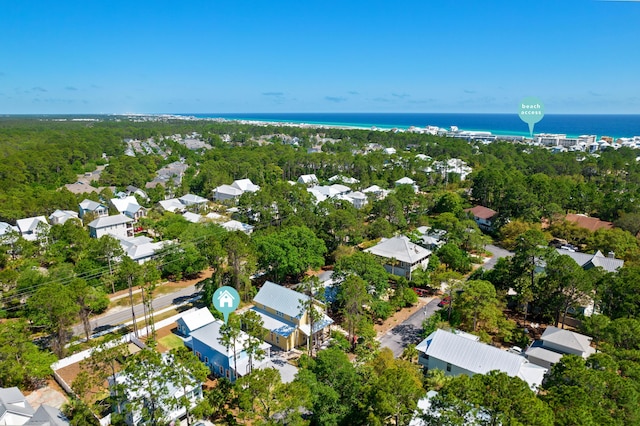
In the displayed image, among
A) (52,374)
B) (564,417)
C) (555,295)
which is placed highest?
(564,417)

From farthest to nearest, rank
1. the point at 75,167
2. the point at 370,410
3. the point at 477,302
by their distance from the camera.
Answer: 1. the point at 75,167
2. the point at 477,302
3. the point at 370,410

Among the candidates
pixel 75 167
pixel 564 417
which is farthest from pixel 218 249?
pixel 75 167

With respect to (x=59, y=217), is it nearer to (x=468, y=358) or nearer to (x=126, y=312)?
(x=126, y=312)

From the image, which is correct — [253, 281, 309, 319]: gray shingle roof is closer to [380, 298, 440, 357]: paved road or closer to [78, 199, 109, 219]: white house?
[380, 298, 440, 357]: paved road

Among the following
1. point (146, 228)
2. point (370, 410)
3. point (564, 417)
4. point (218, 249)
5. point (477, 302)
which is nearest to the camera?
point (564, 417)

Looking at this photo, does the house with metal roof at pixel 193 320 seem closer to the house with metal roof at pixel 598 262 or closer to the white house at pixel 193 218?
the white house at pixel 193 218

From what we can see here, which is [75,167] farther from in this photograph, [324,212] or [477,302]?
[477,302]
